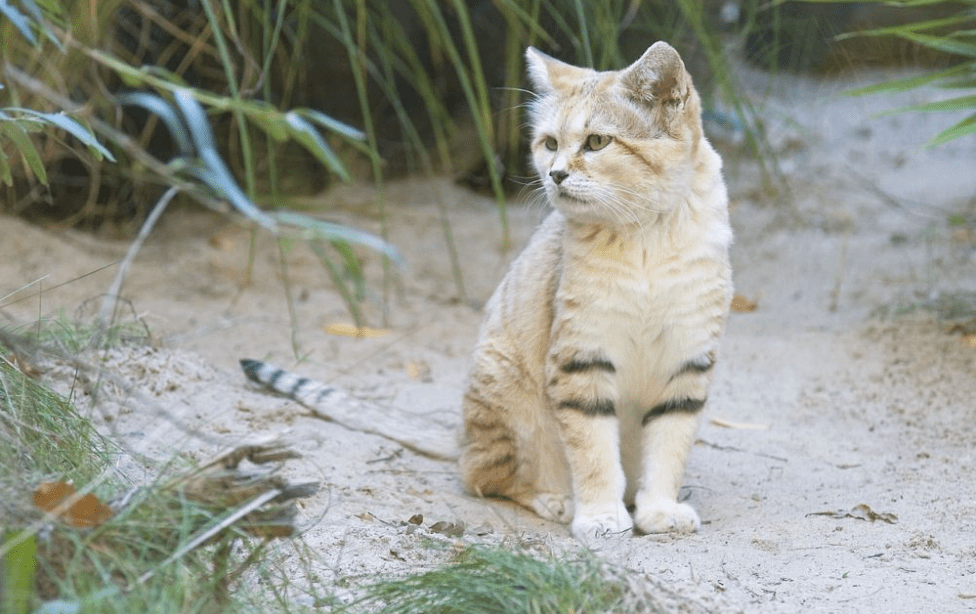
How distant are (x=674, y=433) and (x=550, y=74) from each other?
1.28 metres

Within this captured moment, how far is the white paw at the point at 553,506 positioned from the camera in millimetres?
3443

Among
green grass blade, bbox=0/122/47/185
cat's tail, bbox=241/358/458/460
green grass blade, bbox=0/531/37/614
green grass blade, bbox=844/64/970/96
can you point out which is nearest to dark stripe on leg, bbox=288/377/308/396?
cat's tail, bbox=241/358/458/460

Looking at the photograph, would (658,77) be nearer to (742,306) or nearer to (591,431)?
(591,431)

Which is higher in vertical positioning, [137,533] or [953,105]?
[953,105]

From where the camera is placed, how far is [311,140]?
306cm

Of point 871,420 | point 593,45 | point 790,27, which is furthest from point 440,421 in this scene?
point 790,27

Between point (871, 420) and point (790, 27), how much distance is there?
119 inches

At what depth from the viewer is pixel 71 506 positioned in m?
1.95

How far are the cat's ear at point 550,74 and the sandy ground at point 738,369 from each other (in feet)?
4.36

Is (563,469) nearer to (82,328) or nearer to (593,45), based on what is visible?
Answer: (82,328)

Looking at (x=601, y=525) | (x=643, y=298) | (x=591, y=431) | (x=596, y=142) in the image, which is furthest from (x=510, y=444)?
(x=596, y=142)

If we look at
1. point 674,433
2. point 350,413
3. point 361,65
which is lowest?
point 350,413

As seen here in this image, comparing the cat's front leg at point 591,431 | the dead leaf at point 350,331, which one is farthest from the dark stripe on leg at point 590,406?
the dead leaf at point 350,331

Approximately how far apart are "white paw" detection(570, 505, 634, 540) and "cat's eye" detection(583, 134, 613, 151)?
1123 mm
